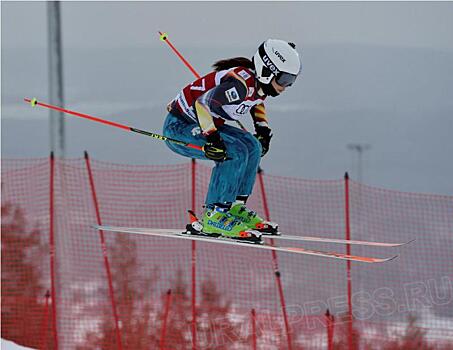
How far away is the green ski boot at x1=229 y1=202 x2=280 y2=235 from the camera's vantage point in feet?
15.7

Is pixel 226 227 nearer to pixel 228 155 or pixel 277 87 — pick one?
pixel 228 155

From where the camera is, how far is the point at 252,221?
486 centimetres

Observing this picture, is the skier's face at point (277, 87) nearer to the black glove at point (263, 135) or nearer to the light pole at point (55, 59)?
the black glove at point (263, 135)

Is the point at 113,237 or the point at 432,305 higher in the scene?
the point at 113,237

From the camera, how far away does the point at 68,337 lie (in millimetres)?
9305

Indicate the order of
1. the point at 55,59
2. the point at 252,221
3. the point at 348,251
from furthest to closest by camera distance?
1. the point at 55,59
2. the point at 348,251
3. the point at 252,221

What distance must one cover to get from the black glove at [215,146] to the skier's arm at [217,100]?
0.09ft

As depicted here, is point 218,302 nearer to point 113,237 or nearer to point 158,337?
point 158,337

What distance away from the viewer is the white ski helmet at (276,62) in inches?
170

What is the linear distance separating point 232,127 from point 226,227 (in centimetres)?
52

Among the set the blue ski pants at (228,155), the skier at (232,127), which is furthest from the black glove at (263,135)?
the blue ski pants at (228,155)

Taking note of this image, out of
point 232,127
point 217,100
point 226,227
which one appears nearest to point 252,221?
point 226,227

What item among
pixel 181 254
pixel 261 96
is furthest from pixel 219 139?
pixel 181 254

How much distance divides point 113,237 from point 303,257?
2063 mm
